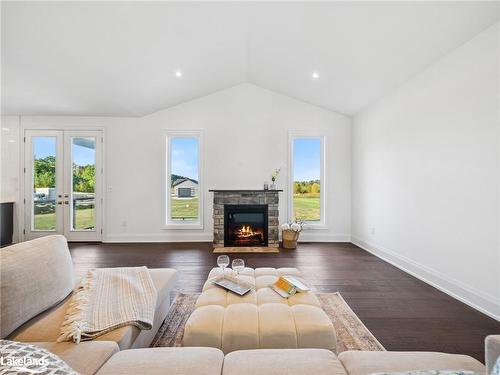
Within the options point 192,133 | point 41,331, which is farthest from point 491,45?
point 192,133

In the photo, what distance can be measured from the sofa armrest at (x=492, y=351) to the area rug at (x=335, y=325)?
1.02 meters

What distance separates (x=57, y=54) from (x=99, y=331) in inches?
144

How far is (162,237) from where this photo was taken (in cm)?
537

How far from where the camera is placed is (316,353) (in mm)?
1188

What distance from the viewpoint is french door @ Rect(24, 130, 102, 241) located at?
5289 millimetres

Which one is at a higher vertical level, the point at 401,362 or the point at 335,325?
the point at 401,362

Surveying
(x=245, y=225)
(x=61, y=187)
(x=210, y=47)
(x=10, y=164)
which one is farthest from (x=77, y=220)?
(x=210, y=47)

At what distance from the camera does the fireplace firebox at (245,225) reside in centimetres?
509

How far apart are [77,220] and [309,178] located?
17.2 ft

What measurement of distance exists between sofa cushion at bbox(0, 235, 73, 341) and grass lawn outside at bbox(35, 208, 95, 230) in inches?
159

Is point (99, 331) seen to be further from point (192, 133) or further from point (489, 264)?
point (192, 133)

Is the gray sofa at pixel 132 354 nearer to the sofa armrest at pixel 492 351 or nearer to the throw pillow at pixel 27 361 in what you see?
the sofa armrest at pixel 492 351

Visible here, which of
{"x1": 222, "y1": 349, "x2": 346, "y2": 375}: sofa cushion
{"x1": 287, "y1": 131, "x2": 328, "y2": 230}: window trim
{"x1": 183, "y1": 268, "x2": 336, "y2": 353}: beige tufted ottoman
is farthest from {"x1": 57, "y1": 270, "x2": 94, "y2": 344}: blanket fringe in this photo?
{"x1": 287, "y1": 131, "x2": 328, "y2": 230}: window trim

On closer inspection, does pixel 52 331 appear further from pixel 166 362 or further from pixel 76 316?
pixel 166 362
